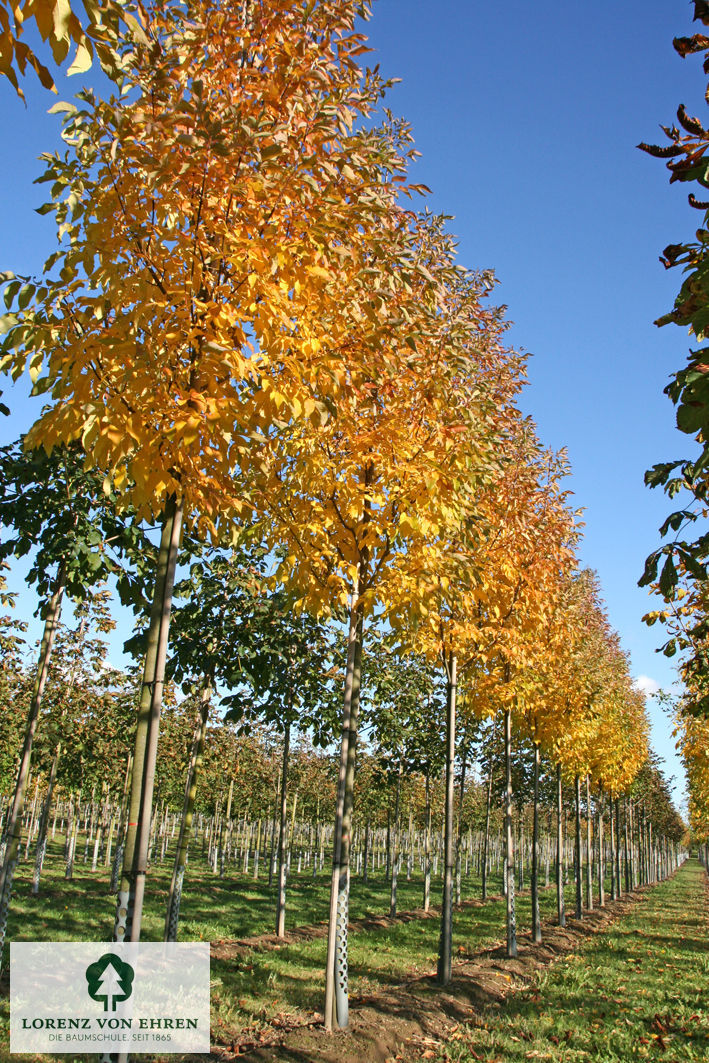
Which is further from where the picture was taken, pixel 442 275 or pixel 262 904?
pixel 262 904

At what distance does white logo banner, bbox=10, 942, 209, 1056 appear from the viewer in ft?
10.4

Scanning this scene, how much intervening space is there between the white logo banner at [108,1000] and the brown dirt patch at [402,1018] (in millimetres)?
621

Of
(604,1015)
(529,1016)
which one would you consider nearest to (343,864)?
(529,1016)

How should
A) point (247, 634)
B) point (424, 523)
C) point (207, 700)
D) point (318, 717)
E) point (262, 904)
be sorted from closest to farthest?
1. point (424, 523)
2. point (247, 634)
3. point (207, 700)
4. point (318, 717)
5. point (262, 904)

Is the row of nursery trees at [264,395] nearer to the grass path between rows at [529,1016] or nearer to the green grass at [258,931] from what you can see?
the grass path between rows at [529,1016]

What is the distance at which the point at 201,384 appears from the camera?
11.5 feet

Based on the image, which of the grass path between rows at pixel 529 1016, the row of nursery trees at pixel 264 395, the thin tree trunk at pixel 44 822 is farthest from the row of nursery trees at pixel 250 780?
the row of nursery trees at pixel 264 395

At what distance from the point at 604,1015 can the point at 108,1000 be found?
6152 millimetres

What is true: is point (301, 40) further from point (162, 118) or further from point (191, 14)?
point (162, 118)

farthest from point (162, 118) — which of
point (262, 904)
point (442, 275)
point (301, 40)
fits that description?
point (262, 904)

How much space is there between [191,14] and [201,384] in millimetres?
1985

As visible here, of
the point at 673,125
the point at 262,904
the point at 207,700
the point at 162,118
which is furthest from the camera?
the point at 262,904

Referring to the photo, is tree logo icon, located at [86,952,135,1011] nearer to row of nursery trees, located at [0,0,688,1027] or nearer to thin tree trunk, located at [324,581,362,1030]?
row of nursery trees, located at [0,0,688,1027]

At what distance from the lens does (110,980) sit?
3408 millimetres
